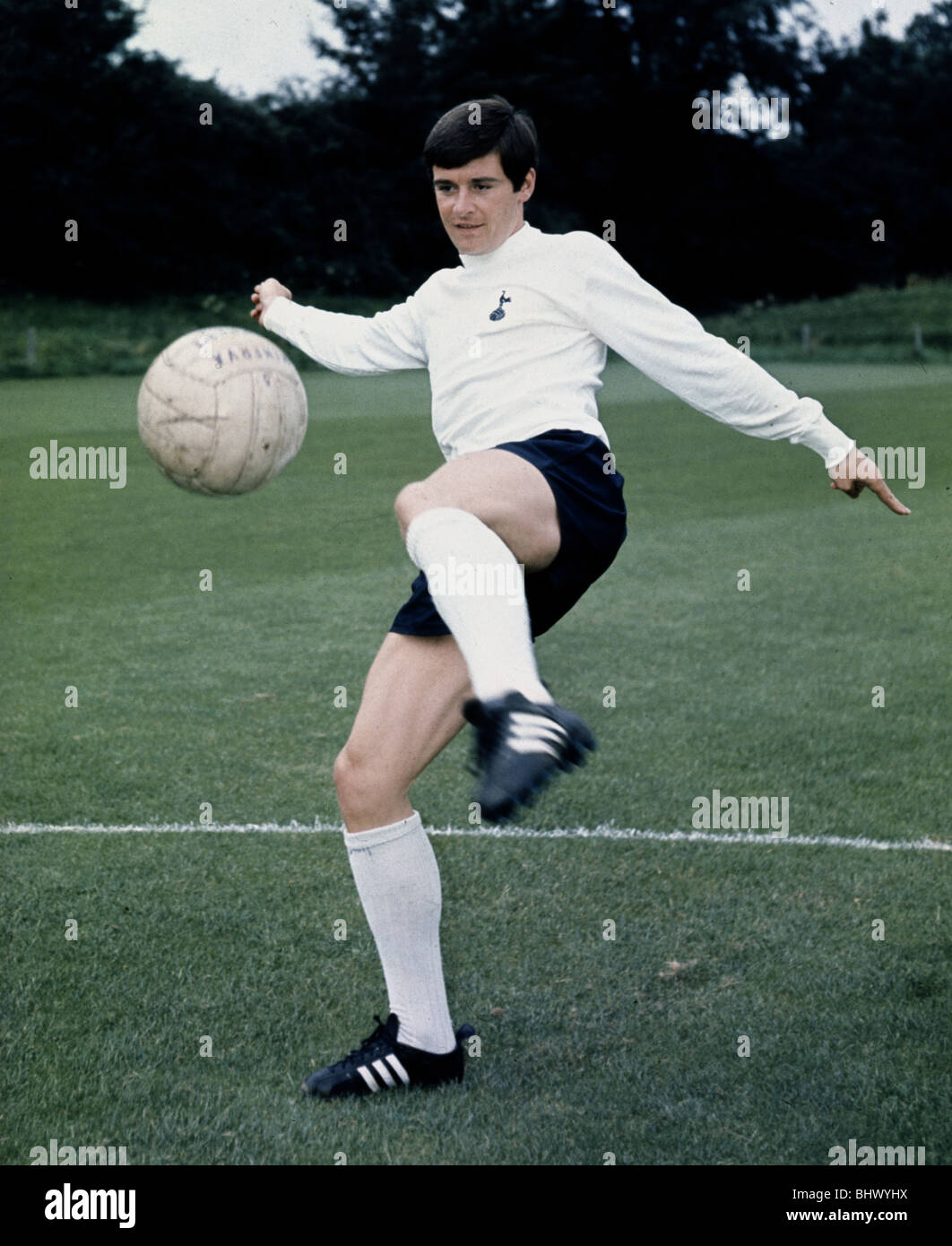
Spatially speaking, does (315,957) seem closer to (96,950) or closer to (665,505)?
(96,950)

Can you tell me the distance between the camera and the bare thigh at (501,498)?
10.2 feet

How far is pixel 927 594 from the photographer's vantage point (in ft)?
32.7

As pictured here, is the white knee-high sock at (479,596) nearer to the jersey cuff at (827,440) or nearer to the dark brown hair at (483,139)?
the jersey cuff at (827,440)

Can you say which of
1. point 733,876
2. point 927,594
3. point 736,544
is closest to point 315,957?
point 733,876

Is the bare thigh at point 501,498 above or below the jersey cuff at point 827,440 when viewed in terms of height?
below

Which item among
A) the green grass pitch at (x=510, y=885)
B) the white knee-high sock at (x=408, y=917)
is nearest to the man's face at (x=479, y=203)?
the white knee-high sock at (x=408, y=917)

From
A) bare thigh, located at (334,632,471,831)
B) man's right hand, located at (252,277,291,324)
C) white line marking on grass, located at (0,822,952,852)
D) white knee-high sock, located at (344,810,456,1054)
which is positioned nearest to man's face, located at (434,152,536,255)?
man's right hand, located at (252,277,291,324)

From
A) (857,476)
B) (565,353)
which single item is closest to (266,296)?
(565,353)

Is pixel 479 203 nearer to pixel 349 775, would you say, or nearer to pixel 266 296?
pixel 266 296

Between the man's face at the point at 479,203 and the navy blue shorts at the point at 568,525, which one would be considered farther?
the man's face at the point at 479,203

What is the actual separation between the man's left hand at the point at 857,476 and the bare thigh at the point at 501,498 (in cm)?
66

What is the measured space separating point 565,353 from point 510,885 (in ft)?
6.60

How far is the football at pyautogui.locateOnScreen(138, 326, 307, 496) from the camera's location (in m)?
3.53

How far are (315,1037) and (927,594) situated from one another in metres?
7.30
